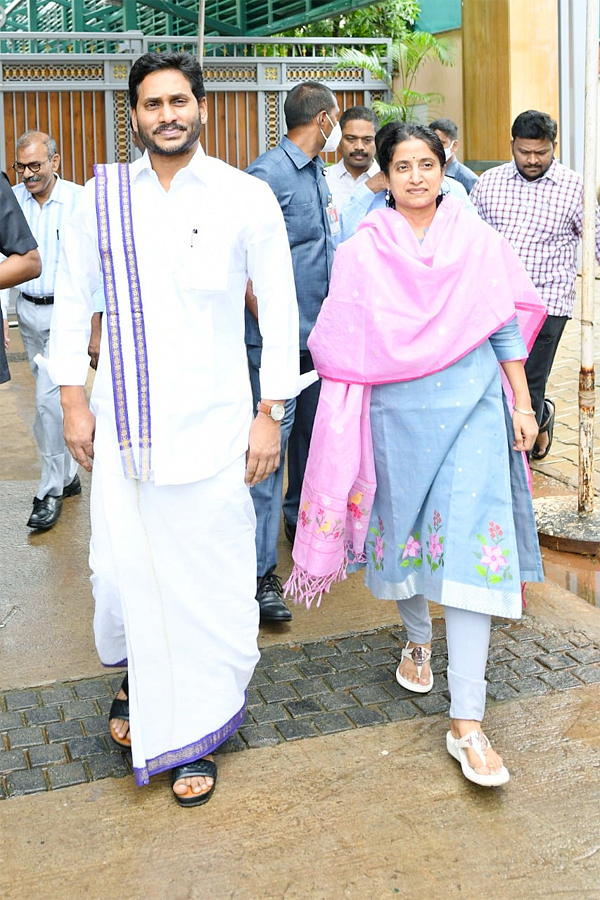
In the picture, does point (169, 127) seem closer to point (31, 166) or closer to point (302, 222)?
point (302, 222)

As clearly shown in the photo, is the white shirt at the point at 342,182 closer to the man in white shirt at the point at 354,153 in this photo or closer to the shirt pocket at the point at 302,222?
the man in white shirt at the point at 354,153

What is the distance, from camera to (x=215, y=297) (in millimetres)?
3090

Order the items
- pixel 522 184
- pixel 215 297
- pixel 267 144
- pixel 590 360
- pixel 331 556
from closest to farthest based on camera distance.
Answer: pixel 215 297 < pixel 331 556 < pixel 590 360 < pixel 522 184 < pixel 267 144

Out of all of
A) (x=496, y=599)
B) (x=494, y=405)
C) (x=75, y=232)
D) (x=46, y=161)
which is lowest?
(x=496, y=599)

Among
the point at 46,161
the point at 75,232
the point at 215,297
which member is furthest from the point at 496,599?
the point at 46,161

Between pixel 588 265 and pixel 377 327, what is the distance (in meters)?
2.15

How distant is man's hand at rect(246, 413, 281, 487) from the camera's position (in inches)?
127

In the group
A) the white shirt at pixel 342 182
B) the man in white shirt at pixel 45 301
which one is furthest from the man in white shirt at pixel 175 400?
the white shirt at pixel 342 182

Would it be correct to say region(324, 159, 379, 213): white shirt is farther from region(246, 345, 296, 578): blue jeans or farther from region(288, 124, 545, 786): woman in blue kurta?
region(288, 124, 545, 786): woman in blue kurta

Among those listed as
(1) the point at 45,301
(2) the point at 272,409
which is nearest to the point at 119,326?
(2) the point at 272,409

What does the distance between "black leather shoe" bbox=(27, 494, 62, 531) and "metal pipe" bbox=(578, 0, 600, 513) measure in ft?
A: 8.90

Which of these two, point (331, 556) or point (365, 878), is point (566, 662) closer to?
point (331, 556)

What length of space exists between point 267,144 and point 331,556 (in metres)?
12.9

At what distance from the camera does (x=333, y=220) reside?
4891mm
